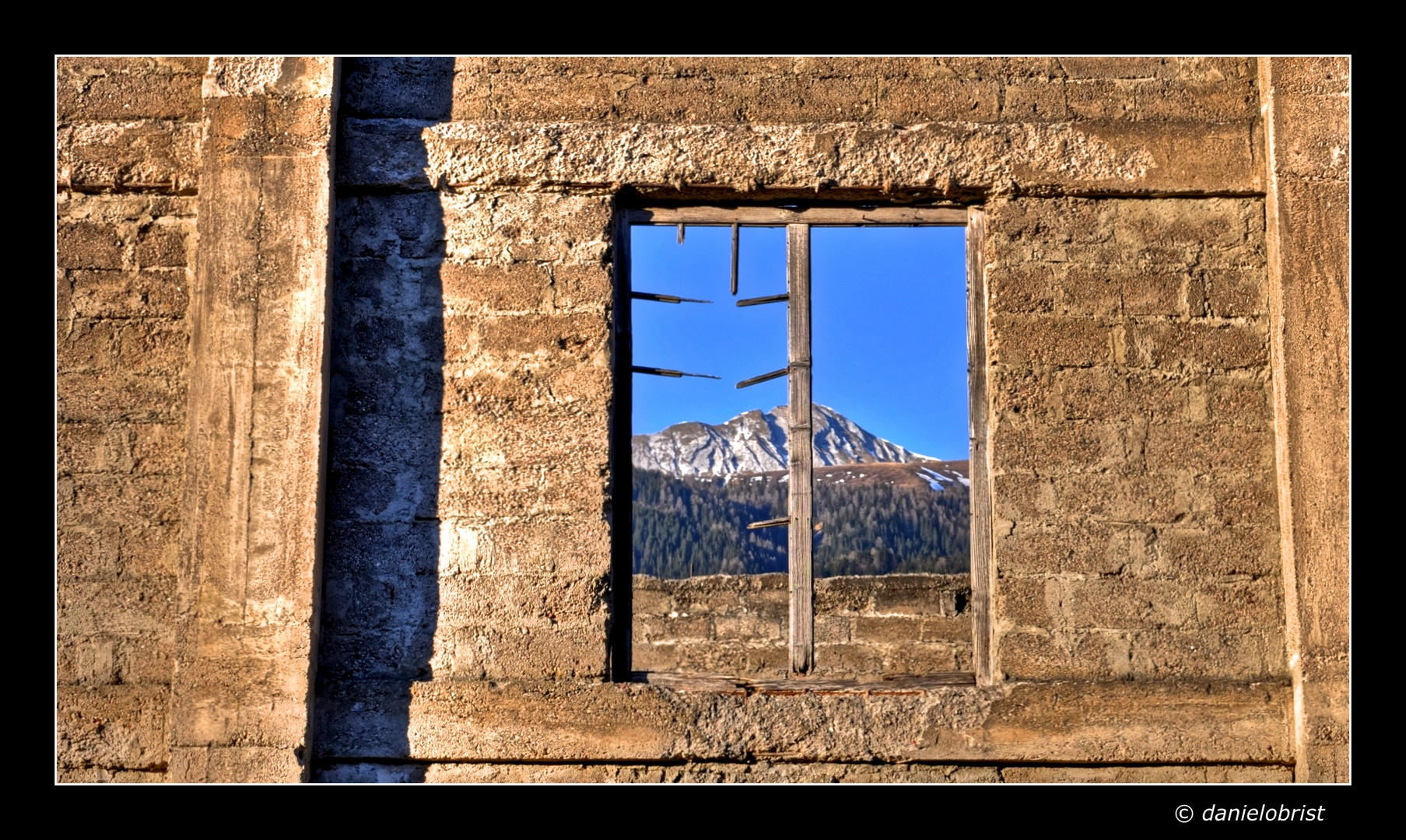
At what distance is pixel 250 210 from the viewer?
12.3 feet

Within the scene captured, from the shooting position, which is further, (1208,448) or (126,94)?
(126,94)

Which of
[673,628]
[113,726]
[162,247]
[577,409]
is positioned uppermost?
[162,247]

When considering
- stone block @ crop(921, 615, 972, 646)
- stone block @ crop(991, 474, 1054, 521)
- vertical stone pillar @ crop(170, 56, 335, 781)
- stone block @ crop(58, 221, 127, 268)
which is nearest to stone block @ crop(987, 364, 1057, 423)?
stone block @ crop(991, 474, 1054, 521)

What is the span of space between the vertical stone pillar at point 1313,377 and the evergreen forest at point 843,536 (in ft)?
31.7

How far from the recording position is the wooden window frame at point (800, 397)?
3.78m

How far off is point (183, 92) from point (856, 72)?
2136mm

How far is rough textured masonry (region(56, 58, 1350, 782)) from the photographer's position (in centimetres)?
358

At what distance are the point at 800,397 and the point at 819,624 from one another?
3859mm

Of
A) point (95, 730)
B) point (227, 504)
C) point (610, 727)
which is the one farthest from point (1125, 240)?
point (95, 730)

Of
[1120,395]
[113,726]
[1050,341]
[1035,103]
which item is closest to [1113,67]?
[1035,103]

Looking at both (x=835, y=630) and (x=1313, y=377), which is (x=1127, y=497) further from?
(x=835, y=630)

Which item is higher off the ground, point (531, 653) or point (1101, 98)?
point (1101, 98)

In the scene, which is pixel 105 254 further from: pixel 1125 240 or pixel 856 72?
pixel 1125 240

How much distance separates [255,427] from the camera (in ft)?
11.9
